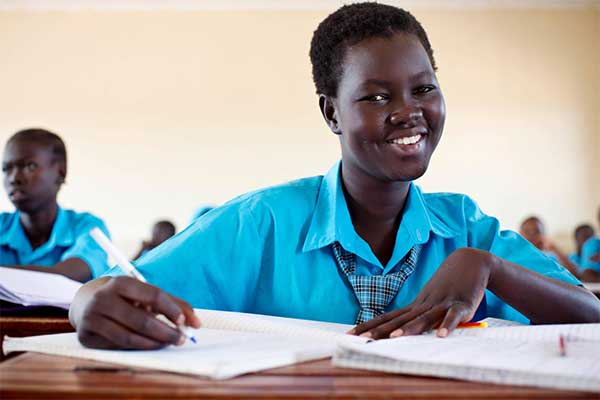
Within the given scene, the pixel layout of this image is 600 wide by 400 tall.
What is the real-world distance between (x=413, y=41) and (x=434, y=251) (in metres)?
0.37

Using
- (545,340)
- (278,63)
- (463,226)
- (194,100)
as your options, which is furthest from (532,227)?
(545,340)

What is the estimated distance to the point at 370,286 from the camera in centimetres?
121

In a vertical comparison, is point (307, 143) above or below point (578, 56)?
below

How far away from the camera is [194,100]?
666 centimetres

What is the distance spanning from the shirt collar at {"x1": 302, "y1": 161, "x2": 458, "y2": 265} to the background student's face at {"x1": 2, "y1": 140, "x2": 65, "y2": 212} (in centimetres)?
176

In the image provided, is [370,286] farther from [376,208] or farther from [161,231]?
[161,231]

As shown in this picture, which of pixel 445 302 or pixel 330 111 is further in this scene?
pixel 330 111

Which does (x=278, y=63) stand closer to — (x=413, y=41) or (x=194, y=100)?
(x=194, y=100)

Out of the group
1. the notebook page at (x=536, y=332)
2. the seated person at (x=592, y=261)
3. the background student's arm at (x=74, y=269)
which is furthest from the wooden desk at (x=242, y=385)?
the seated person at (x=592, y=261)

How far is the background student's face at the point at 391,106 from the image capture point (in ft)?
3.95

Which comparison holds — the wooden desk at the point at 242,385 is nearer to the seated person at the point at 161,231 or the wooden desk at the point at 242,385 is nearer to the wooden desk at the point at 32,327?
→ the wooden desk at the point at 32,327

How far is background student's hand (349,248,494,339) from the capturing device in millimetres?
886

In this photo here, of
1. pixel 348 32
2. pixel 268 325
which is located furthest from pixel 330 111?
pixel 268 325

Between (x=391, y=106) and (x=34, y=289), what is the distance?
899 millimetres
